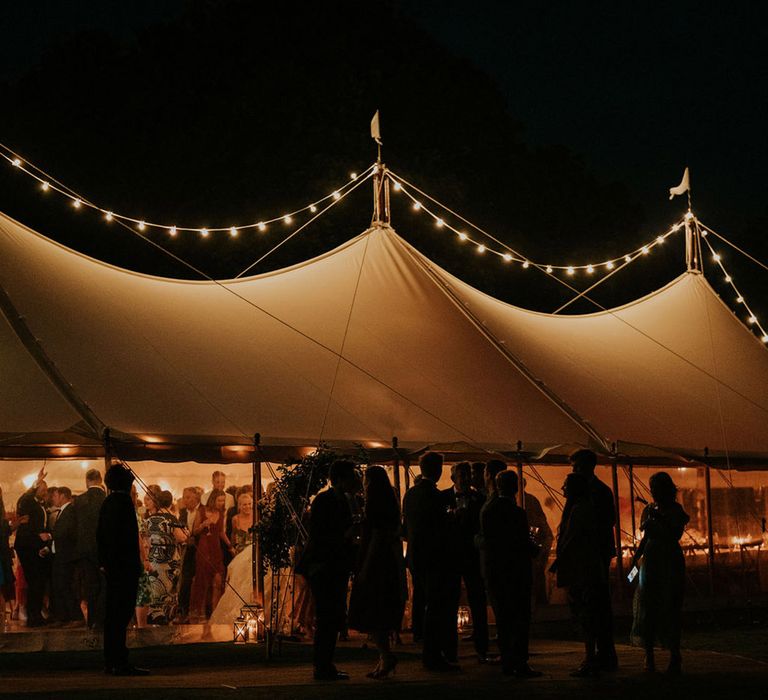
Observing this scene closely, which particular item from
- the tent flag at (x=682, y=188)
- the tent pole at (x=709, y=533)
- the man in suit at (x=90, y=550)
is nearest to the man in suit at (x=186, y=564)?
the man in suit at (x=90, y=550)

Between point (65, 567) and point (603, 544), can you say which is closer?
point (603, 544)

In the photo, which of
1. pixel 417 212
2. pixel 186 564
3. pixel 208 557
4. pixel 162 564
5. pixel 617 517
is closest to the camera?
pixel 162 564

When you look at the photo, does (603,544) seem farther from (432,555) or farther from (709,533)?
(709,533)

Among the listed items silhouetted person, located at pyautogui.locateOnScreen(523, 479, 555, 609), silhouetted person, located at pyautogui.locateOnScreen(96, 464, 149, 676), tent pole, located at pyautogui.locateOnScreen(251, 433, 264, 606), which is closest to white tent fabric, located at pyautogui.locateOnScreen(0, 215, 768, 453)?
tent pole, located at pyautogui.locateOnScreen(251, 433, 264, 606)

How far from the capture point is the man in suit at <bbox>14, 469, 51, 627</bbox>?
1001 centimetres

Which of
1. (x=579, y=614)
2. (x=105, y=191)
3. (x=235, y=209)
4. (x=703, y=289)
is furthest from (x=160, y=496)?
(x=105, y=191)

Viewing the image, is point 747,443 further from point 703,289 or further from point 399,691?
point 399,691

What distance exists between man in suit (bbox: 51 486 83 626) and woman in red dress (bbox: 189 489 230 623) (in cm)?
93

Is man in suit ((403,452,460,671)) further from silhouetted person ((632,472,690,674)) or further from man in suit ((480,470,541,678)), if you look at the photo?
silhouetted person ((632,472,690,674))

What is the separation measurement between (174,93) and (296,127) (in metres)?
3.29

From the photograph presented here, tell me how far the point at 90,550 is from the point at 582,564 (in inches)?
156

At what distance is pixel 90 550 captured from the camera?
10.1 metres

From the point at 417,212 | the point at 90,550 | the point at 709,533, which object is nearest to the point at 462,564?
the point at 90,550

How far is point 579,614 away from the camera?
8117 millimetres
